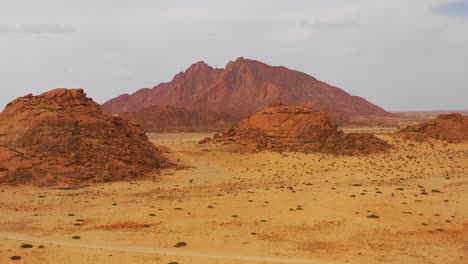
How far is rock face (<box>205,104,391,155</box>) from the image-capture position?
1542 inches

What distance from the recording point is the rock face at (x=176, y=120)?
3669 inches

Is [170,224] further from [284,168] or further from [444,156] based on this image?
[444,156]

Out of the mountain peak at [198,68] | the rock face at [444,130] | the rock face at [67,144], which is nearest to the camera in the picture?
the rock face at [67,144]

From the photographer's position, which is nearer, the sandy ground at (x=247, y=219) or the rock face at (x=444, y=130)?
the sandy ground at (x=247, y=219)

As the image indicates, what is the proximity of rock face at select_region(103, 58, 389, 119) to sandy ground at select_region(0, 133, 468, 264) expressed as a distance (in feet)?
331

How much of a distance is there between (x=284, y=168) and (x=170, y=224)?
1740 cm

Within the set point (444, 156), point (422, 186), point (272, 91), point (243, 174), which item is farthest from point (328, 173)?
point (272, 91)

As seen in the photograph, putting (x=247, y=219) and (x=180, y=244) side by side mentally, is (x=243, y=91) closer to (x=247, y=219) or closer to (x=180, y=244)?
(x=247, y=219)

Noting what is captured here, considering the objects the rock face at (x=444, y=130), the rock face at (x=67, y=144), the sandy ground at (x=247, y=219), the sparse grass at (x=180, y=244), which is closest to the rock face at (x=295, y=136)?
the rock face at (x=444, y=130)

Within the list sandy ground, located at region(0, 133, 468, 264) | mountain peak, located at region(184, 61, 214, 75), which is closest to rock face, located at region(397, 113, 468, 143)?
sandy ground, located at region(0, 133, 468, 264)

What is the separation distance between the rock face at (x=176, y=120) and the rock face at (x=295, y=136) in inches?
1867

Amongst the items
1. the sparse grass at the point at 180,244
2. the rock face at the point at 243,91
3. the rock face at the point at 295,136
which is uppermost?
the rock face at the point at 243,91

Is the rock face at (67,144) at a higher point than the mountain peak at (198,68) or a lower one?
lower

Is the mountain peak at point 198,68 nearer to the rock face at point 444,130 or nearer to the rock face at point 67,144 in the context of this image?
the rock face at point 444,130
